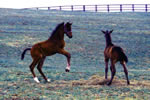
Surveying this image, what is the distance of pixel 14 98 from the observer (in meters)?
10.2

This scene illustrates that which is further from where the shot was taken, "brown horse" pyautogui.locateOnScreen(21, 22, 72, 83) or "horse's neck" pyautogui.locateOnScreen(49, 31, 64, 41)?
"horse's neck" pyautogui.locateOnScreen(49, 31, 64, 41)

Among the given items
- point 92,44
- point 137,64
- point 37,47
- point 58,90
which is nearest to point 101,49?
point 92,44

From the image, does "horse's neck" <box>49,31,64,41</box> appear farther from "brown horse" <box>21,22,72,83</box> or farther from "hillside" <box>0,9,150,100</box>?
"hillside" <box>0,9,150,100</box>

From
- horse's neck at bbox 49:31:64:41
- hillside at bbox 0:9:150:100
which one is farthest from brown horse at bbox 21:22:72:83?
hillside at bbox 0:9:150:100

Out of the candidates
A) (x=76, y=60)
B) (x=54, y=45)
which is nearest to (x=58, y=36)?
(x=54, y=45)

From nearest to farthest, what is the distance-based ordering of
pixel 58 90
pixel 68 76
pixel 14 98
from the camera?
pixel 14 98, pixel 58 90, pixel 68 76

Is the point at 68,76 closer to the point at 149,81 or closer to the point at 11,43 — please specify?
the point at 149,81

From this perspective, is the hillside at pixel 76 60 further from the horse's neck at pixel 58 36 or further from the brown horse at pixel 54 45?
Result: the horse's neck at pixel 58 36

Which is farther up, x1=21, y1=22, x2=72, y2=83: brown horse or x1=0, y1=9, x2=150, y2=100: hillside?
x1=21, y1=22, x2=72, y2=83: brown horse

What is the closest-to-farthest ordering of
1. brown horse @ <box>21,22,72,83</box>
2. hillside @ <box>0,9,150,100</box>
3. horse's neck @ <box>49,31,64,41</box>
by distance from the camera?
hillside @ <box>0,9,150,100</box>, brown horse @ <box>21,22,72,83</box>, horse's neck @ <box>49,31,64,41</box>

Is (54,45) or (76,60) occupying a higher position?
(54,45)

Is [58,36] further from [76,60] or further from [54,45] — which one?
[76,60]

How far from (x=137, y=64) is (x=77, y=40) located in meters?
9.24

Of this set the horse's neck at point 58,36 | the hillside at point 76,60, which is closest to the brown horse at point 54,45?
the horse's neck at point 58,36
